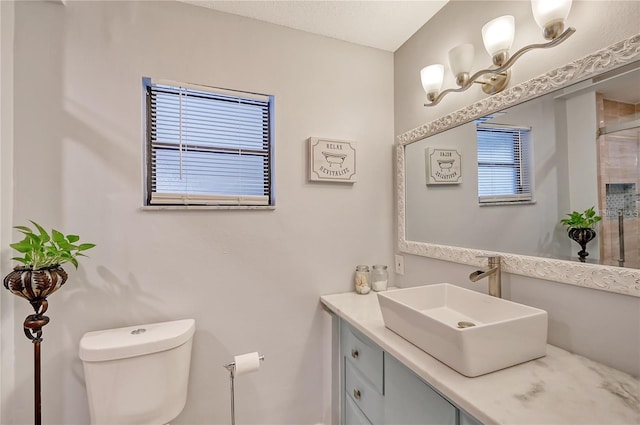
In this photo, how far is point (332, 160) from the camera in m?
1.61

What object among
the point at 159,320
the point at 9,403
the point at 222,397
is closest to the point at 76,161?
the point at 159,320

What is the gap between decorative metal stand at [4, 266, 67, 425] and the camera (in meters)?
0.98

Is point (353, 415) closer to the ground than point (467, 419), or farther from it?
closer to the ground

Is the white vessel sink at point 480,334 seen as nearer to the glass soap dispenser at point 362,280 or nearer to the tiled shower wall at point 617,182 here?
the tiled shower wall at point 617,182

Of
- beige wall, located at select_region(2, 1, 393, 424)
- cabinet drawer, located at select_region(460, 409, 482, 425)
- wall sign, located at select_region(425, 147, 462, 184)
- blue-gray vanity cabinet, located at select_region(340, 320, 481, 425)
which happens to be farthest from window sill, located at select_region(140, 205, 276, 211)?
cabinet drawer, located at select_region(460, 409, 482, 425)

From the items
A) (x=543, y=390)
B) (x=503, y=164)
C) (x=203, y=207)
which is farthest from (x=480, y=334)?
(x=203, y=207)

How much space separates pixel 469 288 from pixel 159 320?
4.71ft

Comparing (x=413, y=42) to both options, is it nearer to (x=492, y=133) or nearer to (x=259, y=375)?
(x=492, y=133)

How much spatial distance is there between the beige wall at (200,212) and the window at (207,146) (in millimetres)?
70

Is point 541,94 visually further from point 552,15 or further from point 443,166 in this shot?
point 443,166

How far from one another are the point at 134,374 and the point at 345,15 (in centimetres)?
190

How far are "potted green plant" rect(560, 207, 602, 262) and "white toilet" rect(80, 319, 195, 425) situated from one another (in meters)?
1.50

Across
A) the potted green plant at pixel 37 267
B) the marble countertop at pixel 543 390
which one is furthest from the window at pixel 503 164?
the potted green plant at pixel 37 267

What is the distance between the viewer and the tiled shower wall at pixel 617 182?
0.80 metres
